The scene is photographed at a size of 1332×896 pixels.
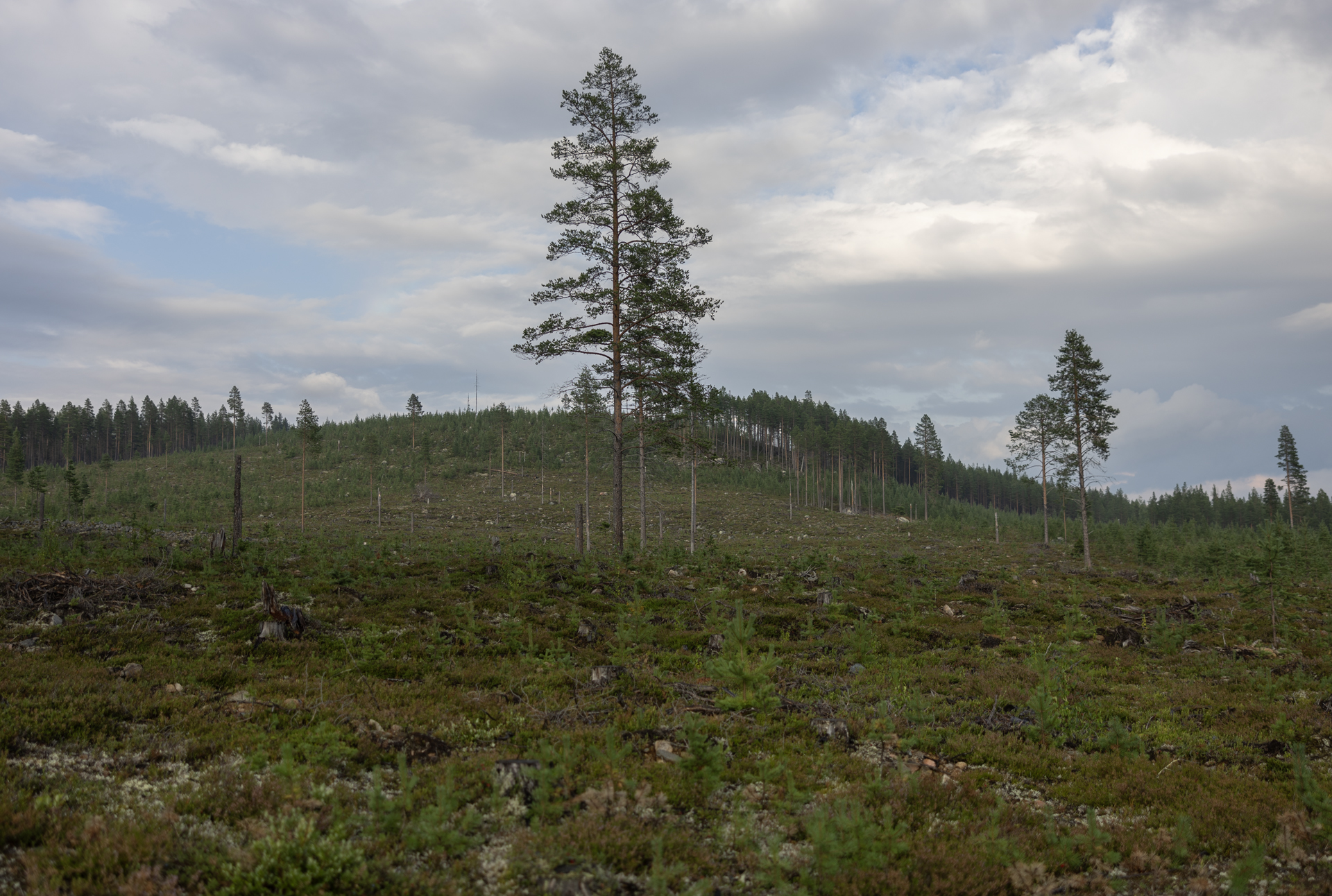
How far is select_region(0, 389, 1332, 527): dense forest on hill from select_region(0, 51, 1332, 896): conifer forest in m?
43.5

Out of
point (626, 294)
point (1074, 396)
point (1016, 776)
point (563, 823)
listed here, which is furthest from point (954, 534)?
point (563, 823)

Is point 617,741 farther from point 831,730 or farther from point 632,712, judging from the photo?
point 831,730

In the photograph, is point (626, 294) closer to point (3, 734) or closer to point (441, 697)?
point (441, 697)

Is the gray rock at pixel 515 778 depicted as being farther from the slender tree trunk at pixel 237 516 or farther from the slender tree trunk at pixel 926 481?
the slender tree trunk at pixel 926 481

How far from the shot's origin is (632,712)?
356 inches

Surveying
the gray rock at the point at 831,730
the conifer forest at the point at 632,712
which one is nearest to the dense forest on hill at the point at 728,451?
the conifer forest at the point at 632,712

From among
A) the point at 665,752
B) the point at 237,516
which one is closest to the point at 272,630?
the point at 665,752

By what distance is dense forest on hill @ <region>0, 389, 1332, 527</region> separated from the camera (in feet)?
300

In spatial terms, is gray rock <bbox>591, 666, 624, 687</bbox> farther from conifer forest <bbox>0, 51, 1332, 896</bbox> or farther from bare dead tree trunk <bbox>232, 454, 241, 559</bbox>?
bare dead tree trunk <bbox>232, 454, 241, 559</bbox>

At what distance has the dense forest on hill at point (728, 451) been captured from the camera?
91.4 m

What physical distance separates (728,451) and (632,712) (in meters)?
97.3

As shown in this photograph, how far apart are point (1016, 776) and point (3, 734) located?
11.6 metres

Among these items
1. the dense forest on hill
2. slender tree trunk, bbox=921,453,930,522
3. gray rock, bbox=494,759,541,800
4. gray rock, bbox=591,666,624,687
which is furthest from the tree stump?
slender tree trunk, bbox=921,453,930,522

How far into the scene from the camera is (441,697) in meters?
9.29
